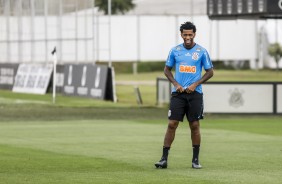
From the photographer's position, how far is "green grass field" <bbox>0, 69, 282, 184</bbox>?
49.4 feet

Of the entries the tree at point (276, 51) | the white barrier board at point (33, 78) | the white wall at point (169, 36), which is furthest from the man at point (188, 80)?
the tree at point (276, 51)

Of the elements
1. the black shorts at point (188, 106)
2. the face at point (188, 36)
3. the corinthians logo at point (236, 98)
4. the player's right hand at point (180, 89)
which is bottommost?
the corinthians logo at point (236, 98)

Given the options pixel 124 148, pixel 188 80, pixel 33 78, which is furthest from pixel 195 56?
pixel 33 78

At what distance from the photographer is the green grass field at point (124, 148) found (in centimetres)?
1505

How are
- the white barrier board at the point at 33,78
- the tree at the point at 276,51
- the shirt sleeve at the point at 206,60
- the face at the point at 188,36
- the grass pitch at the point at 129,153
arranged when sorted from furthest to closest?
the tree at the point at 276,51 < the white barrier board at the point at 33,78 < the shirt sleeve at the point at 206,60 < the face at the point at 188,36 < the grass pitch at the point at 129,153

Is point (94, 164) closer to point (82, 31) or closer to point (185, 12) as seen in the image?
point (82, 31)

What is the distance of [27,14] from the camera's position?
2311 inches

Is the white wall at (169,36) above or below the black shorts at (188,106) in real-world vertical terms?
below

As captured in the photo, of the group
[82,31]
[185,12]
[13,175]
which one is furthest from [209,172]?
[185,12]

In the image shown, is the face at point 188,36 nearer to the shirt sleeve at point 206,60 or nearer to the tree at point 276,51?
the shirt sleeve at point 206,60

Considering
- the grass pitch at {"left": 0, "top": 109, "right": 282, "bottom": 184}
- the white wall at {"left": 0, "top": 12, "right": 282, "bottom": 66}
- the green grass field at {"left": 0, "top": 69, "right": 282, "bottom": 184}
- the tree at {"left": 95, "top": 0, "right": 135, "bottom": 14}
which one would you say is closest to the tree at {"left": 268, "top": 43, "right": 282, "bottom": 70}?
the white wall at {"left": 0, "top": 12, "right": 282, "bottom": 66}

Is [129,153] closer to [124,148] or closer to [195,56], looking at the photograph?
[124,148]

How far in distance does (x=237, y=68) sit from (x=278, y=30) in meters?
5.10

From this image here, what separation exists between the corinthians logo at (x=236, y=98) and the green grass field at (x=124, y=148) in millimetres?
552
